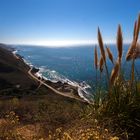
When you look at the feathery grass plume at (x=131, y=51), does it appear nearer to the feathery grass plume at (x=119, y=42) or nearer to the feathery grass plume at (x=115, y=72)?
the feathery grass plume at (x=119, y=42)

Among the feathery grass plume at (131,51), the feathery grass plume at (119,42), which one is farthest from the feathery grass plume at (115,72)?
the feathery grass plume at (131,51)

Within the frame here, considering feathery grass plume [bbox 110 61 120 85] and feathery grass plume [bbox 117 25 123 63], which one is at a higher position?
feathery grass plume [bbox 117 25 123 63]

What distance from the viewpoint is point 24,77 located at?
77.9 metres

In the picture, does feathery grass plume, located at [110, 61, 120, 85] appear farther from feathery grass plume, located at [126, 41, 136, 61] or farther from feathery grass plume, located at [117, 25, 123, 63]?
feathery grass plume, located at [126, 41, 136, 61]

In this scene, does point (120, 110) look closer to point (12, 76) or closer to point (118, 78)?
point (118, 78)

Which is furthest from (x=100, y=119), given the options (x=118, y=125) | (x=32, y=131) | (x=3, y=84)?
(x=3, y=84)

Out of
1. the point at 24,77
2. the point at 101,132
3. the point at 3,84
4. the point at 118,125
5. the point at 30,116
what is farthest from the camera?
the point at 24,77

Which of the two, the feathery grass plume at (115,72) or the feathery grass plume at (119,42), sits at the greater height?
the feathery grass plume at (119,42)

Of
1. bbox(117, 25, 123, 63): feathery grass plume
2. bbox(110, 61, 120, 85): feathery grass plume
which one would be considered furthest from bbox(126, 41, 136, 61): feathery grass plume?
bbox(110, 61, 120, 85): feathery grass plume

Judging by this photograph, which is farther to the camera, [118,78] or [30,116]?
[30,116]

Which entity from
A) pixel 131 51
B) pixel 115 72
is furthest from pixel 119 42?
pixel 115 72

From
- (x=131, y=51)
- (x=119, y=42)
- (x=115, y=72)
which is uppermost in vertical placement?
(x=119, y=42)

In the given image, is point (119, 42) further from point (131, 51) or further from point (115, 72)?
point (115, 72)

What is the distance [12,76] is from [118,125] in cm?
7400
